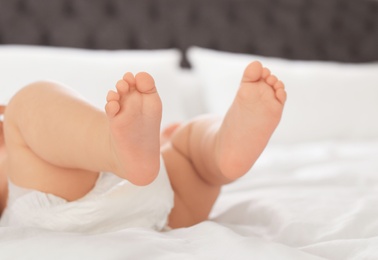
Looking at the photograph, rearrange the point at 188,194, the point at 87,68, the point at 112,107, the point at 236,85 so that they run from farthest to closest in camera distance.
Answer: the point at 236,85 < the point at 87,68 < the point at 188,194 < the point at 112,107

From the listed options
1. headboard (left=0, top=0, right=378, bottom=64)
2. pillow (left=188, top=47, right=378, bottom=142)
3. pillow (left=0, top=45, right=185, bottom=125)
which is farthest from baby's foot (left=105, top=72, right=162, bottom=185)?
headboard (left=0, top=0, right=378, bottom=64)

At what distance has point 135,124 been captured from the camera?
1.89ft

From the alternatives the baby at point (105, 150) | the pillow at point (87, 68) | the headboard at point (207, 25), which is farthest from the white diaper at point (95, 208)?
the headboard at point (207, 25)

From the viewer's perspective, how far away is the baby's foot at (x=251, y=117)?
2.15 feet

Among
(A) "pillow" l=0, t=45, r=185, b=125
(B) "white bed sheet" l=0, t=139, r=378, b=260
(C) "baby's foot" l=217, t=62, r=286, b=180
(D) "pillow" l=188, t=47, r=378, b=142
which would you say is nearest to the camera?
(B) "white bed sheet" l=0, t=139, r=378, b=260

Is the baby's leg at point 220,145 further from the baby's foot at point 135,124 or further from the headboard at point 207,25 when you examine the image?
the headboard at point 207,25

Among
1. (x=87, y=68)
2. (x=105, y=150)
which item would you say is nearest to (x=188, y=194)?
(x=105, y=150)

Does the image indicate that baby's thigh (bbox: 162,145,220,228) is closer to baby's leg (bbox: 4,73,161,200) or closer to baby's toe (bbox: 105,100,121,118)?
baby's leg (bbox: 4,73,161,200)

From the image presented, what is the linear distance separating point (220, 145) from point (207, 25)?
1.39 m

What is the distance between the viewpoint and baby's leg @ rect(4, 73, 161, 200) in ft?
1.88

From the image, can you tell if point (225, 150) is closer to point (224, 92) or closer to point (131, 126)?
point (131, 126)

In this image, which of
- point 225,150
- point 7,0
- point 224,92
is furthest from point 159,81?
point 225,150

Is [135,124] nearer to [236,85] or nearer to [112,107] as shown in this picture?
[112,107]

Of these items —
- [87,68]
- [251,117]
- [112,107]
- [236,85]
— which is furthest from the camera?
[236,85]
